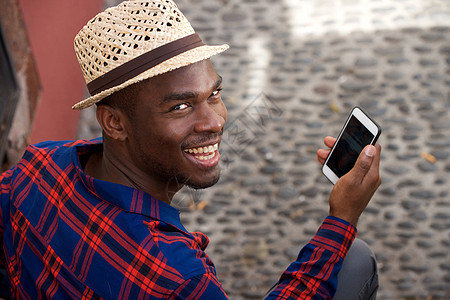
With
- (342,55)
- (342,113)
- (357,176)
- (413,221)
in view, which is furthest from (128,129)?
(342,55)

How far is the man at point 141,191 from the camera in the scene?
6.15 ft

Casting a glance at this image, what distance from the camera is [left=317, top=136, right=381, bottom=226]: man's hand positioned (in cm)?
215

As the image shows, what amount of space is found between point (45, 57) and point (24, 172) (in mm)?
2240

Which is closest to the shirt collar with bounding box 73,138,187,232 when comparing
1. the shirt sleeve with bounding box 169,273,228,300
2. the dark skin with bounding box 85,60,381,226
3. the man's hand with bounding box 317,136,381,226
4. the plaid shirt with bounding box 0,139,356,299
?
the plaid shirt with bounding box 0,139,356,299

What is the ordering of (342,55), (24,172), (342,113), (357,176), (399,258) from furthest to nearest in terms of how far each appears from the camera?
(342,55) < (342,113) < (399,258) < (24,172) < (357,176)

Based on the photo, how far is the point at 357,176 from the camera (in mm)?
2158

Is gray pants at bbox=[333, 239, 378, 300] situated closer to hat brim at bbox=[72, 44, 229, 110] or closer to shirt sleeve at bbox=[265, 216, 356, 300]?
shirt sleeve at bbox=[265, 216, 356, 300]

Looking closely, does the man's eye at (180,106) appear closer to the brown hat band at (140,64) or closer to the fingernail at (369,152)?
the brown hat band at (140,64)

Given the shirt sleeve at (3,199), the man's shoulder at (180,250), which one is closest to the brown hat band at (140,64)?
the man's shoulder at (180,250)

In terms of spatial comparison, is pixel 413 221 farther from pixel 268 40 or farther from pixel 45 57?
pixel 45 57

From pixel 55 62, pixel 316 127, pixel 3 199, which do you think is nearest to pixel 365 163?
pixel 3 199

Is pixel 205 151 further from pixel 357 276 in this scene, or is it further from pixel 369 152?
pixel 357 276

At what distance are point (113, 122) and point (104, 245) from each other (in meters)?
0.42

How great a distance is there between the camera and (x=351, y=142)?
247 centimetres
